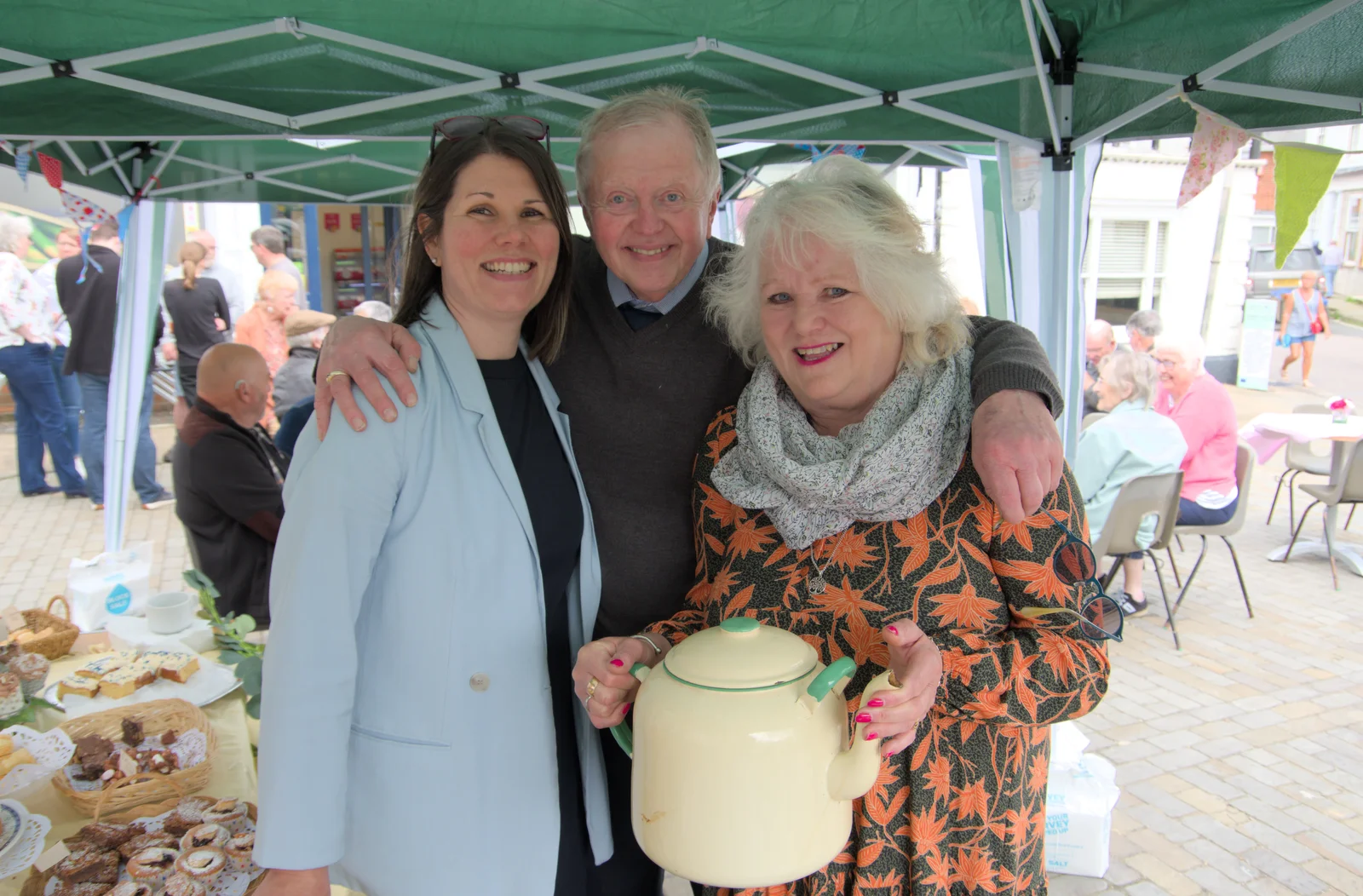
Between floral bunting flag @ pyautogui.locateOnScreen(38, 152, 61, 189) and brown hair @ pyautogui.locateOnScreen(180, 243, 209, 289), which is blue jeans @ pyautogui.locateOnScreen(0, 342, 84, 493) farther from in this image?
floral bunting flag @ pyautogui.locateOnScreen(38, 152, 61, 189)

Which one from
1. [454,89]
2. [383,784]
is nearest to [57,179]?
[454,89]

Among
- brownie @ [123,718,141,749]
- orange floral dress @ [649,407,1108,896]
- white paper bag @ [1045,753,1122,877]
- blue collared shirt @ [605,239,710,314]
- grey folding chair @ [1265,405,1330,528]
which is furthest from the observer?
grey folding chair @ [1265,405,1330,528]

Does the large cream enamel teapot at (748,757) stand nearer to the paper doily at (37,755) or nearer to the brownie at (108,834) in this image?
the brownie at (108,834)

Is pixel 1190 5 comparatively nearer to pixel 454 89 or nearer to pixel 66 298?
pixel 454 89

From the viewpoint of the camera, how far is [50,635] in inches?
98.1

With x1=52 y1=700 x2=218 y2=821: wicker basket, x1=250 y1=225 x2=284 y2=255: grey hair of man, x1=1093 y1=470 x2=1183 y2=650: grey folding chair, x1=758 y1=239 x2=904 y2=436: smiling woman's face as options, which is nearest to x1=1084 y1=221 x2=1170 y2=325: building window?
x1=1093 y1=470 x2=1183 y2=650: grey folding chair

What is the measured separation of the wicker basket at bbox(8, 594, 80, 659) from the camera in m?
2.47

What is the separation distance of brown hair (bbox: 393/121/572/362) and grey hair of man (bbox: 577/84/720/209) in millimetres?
255

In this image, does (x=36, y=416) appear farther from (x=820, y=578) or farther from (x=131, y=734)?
(x=820, y=578)

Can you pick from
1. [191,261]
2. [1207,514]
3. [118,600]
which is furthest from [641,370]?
[191,261]

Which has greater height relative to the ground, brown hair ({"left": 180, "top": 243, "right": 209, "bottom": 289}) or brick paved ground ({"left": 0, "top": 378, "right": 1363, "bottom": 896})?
brown hair ({"left": 180, "top": 243, "right": 209, "bottom": 289})

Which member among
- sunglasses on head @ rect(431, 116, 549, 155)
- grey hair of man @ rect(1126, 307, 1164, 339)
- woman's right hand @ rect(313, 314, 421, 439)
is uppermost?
sunglasses on head @ rect(431, 116, 549, 155)

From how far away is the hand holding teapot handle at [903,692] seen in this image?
100 centimetres

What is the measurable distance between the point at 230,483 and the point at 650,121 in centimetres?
240
